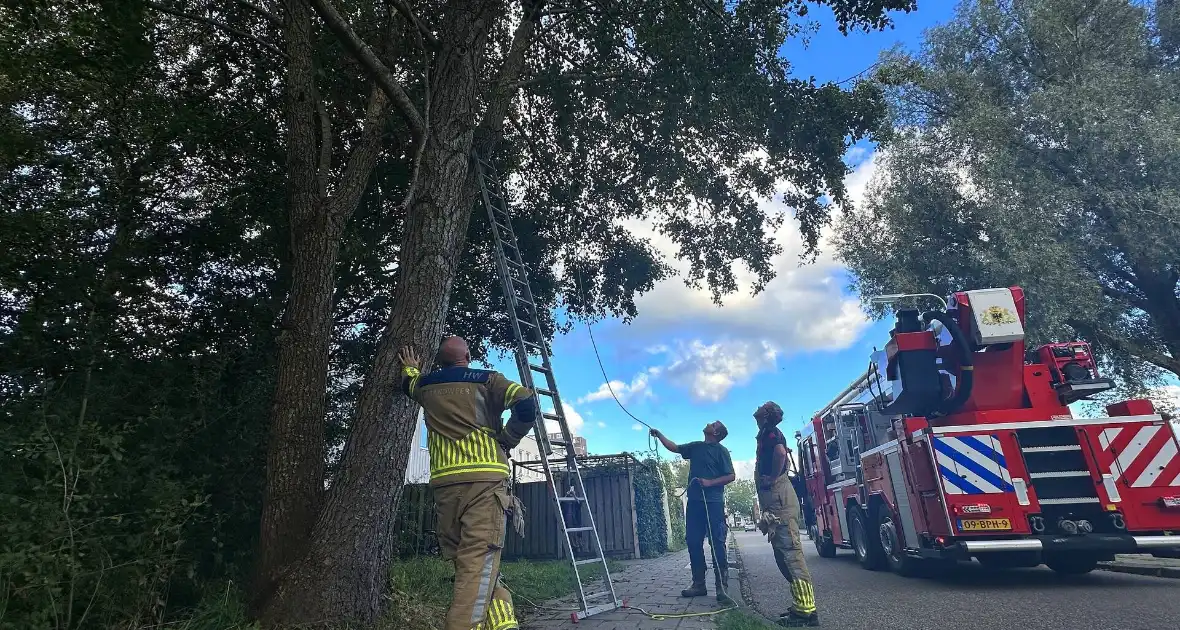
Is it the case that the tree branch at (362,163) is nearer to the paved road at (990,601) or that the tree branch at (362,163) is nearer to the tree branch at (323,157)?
the tree branch at (323,157)

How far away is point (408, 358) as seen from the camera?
4.46 metres

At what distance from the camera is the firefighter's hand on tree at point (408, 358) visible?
4.42 metres

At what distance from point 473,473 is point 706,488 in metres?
4.22

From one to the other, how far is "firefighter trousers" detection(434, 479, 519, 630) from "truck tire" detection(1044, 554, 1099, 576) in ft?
21.6

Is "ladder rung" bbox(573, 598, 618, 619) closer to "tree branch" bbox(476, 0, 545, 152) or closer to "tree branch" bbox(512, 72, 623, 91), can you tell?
"tree branch" bbox(476, 0, 545, 152)

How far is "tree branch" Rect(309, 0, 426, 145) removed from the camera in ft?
14.9

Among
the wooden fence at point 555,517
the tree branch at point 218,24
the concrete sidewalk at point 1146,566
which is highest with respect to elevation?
the tree branch at point 218,24

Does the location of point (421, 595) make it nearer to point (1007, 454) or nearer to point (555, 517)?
point (1007, 454)

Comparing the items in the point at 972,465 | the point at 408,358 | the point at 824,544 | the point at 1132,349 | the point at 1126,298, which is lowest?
the point at 824,544

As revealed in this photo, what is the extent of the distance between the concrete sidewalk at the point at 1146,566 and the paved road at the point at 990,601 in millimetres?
188

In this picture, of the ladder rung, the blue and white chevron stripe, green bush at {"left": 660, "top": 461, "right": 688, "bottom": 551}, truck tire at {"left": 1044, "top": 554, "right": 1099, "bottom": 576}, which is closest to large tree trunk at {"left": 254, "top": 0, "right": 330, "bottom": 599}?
the ladder rung

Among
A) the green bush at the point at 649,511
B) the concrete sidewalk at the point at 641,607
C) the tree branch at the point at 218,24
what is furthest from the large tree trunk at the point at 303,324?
the green bush at the point at 649,511

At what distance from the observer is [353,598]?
3.99m

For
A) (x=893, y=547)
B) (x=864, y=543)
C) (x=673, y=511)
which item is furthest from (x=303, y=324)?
(x=673, y=511)
